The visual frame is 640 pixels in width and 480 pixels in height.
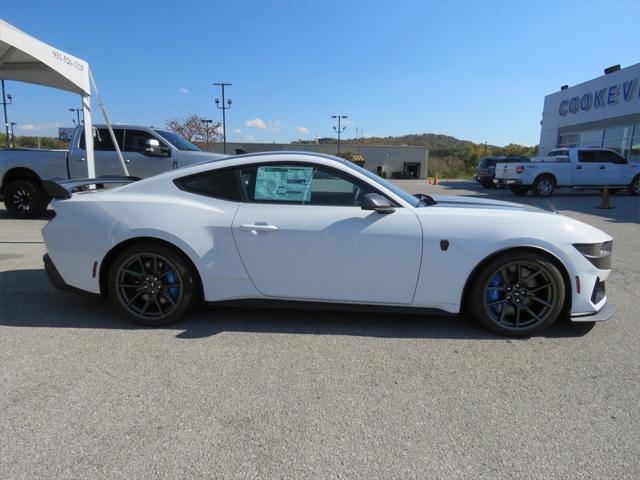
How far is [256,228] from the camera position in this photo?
3.33m

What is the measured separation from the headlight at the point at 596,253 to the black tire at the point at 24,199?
391 inches

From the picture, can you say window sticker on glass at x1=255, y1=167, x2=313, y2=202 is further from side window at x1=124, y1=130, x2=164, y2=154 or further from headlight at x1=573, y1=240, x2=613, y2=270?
side window at x1=124, y1=130, x2=164, y2=154

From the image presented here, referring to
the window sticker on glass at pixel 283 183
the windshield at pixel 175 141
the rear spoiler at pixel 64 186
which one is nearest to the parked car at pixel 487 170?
the windshield at pixel 175 141

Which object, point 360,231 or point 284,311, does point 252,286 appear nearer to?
point 284,311

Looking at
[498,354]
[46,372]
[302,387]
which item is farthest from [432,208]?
[46,372]

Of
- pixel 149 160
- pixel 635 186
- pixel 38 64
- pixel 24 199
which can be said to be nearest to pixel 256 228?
pixel 38 64

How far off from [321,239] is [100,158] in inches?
296

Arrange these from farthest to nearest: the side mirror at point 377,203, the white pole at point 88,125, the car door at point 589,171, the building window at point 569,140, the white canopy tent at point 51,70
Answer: the building window at point 569,140, the car door at point 589,171, the white pole at point 88,125, the white canopy tent at point 51,70, the side mirror at point 377,203

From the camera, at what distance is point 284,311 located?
12.8 feet

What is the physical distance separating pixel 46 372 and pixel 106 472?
124 cm

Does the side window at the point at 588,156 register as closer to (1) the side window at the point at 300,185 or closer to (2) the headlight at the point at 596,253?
(2) the headlight at the point at 596,253

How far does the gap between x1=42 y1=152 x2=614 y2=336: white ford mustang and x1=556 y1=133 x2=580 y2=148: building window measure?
28.7m

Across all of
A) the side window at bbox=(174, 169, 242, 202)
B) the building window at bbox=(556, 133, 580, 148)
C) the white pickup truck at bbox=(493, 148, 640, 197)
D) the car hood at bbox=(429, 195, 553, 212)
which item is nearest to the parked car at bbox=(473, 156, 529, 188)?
the building window at bbox=(556, 133, 580, 148)

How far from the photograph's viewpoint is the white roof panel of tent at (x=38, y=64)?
192 inches
